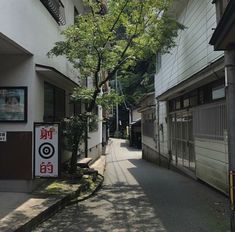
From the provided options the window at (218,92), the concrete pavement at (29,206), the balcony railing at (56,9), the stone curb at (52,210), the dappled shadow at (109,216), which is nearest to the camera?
the concrete pavement at (29,206)

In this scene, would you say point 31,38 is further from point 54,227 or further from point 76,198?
point 54,227

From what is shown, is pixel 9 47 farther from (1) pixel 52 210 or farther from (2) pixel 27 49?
(1) pixel 52 210

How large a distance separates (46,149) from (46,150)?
0.02 m

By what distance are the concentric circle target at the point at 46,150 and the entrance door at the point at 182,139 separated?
7.03 m

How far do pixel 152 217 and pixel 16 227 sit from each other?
3.03m

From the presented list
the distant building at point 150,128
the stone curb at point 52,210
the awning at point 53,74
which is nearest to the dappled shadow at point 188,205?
the stone curb at point 52,210

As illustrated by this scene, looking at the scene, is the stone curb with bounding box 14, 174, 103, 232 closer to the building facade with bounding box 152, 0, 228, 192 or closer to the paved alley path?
the paved alley path

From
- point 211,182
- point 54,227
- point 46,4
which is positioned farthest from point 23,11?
point 211,182

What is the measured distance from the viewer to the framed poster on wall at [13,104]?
11.4 m

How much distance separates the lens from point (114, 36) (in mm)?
14055

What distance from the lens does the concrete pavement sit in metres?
8.02

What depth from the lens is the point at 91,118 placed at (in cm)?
1404

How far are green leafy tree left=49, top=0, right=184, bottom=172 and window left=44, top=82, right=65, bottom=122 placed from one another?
731 millimetres

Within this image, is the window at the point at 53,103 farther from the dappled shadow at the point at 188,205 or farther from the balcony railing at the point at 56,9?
the dappled shadow at the point at 188,205
